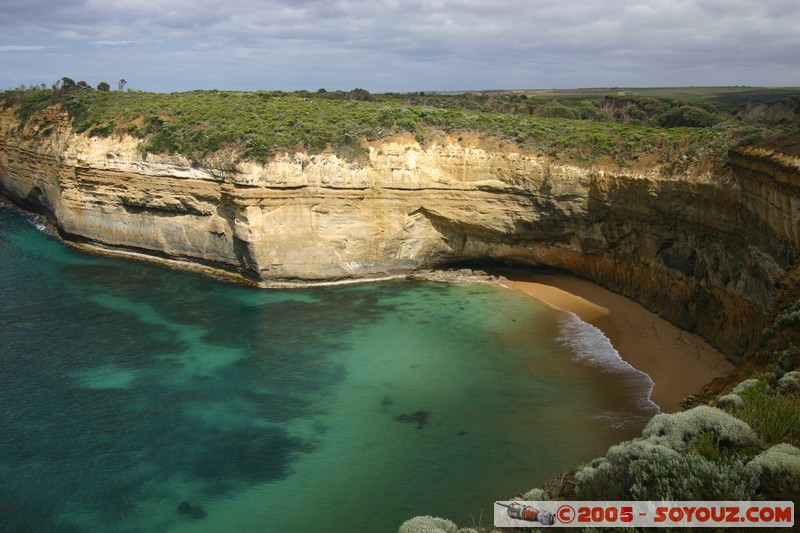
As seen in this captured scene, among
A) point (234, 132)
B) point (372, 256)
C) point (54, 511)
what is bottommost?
point (54, 511)

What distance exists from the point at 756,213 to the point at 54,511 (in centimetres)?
1932

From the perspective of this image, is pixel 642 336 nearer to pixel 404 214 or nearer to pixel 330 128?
pixel 404 214

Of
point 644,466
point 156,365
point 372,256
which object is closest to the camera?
point 644,466

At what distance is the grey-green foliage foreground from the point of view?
727 centimetres

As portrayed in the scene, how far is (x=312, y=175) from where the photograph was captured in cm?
2794

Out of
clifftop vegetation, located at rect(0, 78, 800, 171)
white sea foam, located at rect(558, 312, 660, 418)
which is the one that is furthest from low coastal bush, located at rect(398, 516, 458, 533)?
clifftop vegetation, located at rect(0, 78, 800, 171)

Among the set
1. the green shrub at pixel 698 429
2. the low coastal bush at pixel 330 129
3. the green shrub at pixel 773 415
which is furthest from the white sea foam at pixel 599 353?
the green shrub at pixel 698 429

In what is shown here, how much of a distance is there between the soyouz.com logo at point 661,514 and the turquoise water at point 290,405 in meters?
4.42

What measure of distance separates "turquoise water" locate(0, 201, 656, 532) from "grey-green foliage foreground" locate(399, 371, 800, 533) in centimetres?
446

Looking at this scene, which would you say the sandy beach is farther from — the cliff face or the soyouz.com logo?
the soyouz.com logo

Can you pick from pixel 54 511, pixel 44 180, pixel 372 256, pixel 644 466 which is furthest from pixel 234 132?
pixel 644 466

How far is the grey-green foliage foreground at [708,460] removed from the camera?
23.9ft

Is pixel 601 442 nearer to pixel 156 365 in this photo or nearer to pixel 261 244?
pixel 156 365

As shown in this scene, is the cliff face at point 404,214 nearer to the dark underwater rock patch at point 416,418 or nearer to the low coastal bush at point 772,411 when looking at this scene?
the dark underwater rock patch at point 416,418
